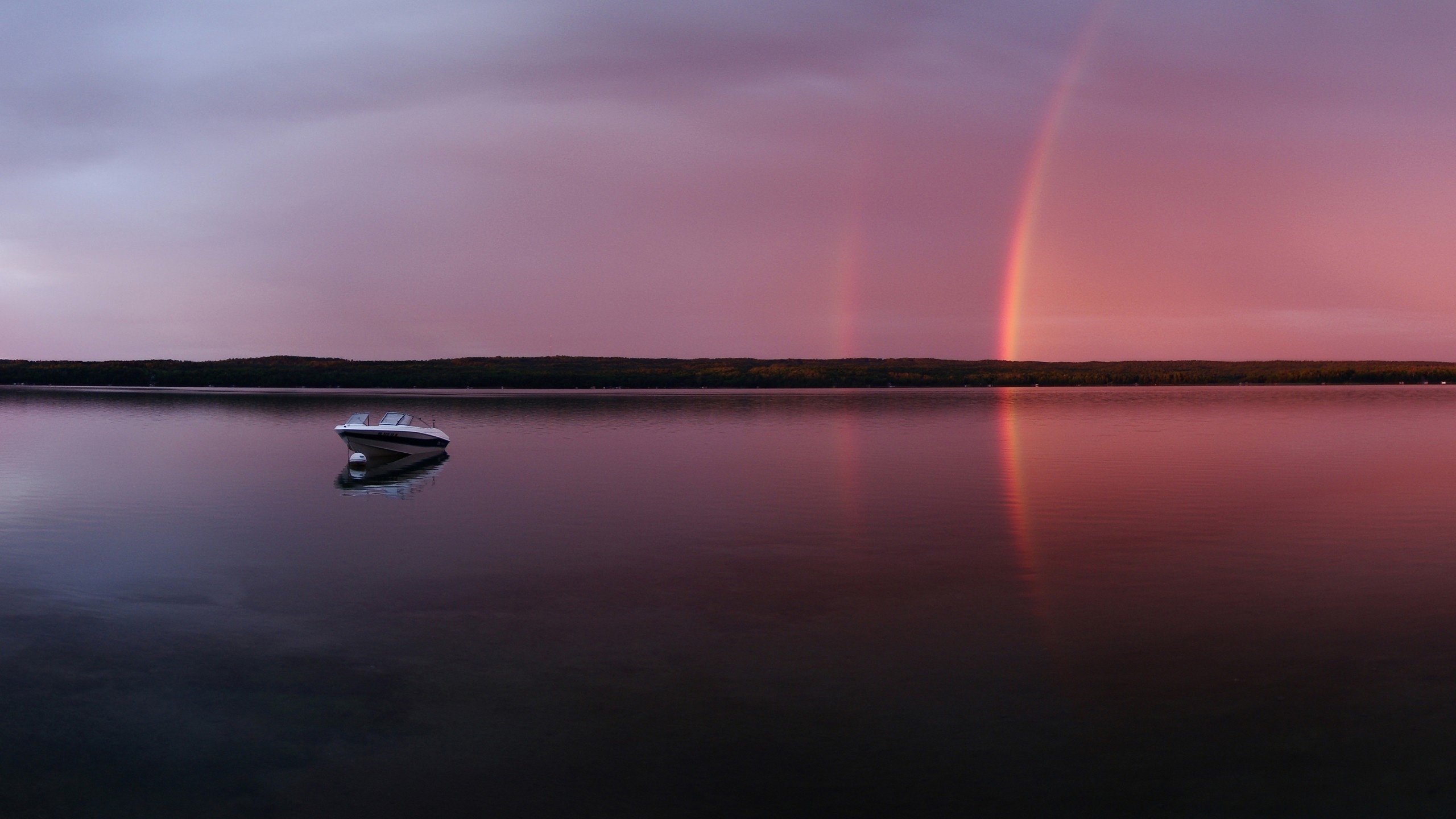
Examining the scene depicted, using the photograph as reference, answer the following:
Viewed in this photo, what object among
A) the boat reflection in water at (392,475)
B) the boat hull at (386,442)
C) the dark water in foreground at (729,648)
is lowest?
the dark water in foreground at (729,648)

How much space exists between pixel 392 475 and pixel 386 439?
4.44m

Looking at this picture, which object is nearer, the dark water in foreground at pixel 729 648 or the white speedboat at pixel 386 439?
the dark water in foreground at pixel 729 648

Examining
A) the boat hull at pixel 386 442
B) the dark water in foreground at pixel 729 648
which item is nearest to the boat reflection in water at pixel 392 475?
the boat hull at pixel 386 442

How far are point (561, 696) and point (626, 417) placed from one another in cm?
6222

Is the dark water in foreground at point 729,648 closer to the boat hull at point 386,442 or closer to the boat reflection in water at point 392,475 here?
the boat reflection in water at point 392,475

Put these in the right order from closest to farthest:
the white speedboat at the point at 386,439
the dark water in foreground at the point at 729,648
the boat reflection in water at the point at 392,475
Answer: the dark water in foreground at the point at 729,648 → the boat reflection in water at the point at 392,475 → the white speedboat at the point at 386,439

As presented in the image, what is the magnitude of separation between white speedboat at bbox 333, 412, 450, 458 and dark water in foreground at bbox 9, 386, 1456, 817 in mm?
7303

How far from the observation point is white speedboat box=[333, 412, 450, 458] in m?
38.8

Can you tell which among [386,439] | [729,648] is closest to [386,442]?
[386,439]

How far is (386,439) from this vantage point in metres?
39.4

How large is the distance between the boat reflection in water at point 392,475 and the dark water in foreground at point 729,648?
1.72 ft

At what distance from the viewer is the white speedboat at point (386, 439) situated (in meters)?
38.8

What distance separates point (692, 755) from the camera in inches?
369

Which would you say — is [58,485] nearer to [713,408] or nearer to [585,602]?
[585,602]
